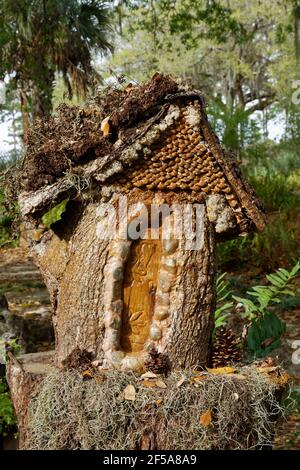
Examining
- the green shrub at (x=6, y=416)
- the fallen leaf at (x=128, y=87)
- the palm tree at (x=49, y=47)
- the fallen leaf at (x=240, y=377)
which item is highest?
the palm tree at (x=49, y=47)

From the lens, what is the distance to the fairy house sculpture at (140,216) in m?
2.91

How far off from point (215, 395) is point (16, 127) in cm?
3432

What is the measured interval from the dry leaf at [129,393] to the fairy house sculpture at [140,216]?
156 millimetres

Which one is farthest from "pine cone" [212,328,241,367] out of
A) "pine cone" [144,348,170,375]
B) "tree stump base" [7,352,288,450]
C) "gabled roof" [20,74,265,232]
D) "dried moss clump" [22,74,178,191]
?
"dried moss clump" [22,74,178,191]

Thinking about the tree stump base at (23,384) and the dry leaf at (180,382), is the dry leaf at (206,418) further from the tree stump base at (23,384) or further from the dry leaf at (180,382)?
→ the tree stump base at (23,384)

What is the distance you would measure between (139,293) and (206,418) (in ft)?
2.19

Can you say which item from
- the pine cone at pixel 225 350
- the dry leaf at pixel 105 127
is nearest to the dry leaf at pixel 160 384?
the pine cone at pixel 225 350

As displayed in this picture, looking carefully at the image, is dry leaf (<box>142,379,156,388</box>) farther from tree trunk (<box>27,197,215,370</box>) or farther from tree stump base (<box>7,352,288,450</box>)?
tree trunk (<box>27,197,215,370</box>)

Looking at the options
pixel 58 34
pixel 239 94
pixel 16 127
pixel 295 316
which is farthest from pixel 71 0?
pixel 16 127

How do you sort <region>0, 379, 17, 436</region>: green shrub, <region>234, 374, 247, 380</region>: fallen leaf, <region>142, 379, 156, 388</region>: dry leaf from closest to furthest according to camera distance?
<region>142, 379, 156, 388</region>: dry leaf, <region>234, 374, 247, 380</region>: fallen leaf, <region>0, 379, 17, 436</region>: green shrub

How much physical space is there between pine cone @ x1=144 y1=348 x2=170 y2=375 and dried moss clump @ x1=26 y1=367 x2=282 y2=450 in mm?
58

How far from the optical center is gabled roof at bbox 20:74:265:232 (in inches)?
114

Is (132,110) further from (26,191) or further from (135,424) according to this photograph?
(135,424)
